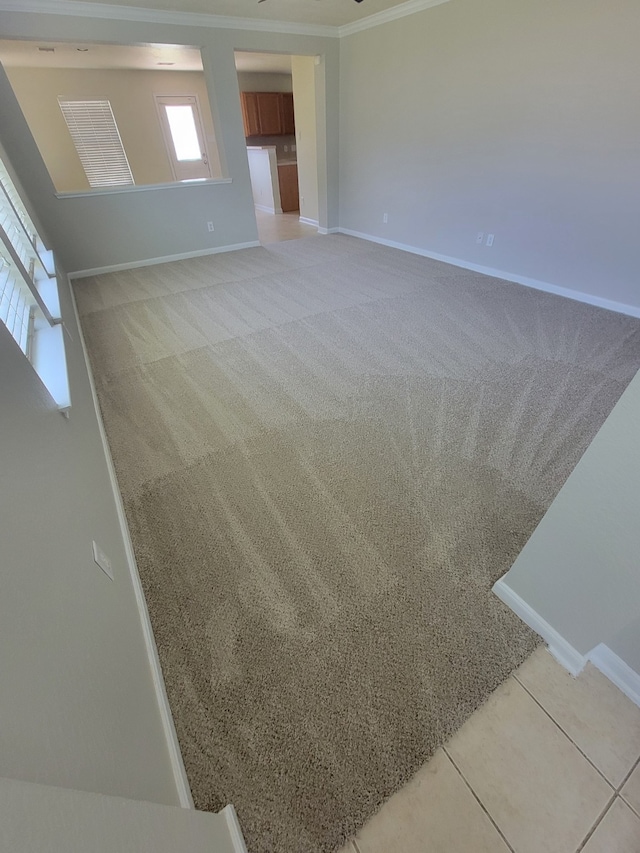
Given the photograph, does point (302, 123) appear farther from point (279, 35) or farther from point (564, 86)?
point (564, 86)

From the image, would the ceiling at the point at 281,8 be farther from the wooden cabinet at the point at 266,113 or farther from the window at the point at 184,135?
the window at the point at 184,135

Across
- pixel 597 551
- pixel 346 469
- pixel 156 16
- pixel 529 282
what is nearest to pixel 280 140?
pixel 156 16

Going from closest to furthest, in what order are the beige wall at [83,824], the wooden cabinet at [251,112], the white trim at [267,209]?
1. the beige wall at [83,824]
2. the wooden cabinet at [251,112]
3. the white trim at [267,209]

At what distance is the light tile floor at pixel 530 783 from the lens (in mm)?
812

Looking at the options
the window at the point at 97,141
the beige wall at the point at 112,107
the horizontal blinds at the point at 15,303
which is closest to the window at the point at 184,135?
the beige wall at the point at 112,107

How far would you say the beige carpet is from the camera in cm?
95

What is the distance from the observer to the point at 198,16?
11.3 feet

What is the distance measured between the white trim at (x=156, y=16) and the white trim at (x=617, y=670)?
532cm

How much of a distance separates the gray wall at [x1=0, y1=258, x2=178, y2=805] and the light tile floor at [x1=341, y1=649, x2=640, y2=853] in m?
0.57

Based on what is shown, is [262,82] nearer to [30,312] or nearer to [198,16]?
[198,16]

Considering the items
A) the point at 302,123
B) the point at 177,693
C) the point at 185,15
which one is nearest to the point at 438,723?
the point at 177,693

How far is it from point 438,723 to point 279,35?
5833 mm

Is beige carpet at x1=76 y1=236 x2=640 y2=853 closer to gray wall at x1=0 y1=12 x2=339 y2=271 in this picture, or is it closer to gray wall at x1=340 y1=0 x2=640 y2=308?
gray wall at x1=340 y1=0 x2=640 y2=308

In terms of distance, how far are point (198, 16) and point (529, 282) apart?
4003mm
